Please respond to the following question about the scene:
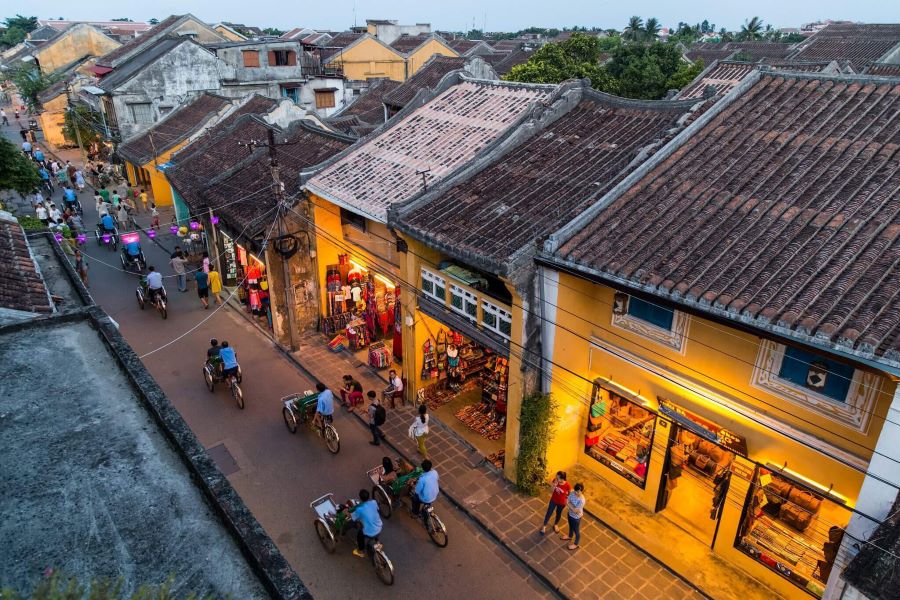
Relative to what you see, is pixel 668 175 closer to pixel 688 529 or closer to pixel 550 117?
pixel 550 117

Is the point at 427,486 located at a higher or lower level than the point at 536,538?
higher

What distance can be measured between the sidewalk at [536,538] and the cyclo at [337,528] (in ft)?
5.80

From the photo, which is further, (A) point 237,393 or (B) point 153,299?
(B) point 153,299

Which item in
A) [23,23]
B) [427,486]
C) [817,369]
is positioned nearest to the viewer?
[817,369]

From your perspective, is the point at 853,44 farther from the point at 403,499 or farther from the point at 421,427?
the point at 403,499

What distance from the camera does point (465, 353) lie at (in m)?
16.0

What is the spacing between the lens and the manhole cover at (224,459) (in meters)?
13.4

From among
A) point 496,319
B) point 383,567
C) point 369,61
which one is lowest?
point 383,567

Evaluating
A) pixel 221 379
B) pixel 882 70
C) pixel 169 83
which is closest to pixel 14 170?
pixel 221 379

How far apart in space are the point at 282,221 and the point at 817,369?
13907mm

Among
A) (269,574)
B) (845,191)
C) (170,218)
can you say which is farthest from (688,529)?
(170,218)

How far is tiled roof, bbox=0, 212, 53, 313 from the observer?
956 centimetres

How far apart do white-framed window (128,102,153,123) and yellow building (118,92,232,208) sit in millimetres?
1947

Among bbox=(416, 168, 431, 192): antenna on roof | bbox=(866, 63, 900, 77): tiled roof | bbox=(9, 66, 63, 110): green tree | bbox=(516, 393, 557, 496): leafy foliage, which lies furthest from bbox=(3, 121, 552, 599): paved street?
bbox=(9, 66, 63, 110): green tree
